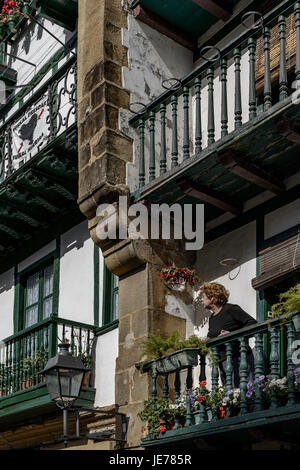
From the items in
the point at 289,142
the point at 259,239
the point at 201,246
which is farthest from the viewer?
the point at 201,246

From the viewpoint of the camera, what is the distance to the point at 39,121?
14.6 metres

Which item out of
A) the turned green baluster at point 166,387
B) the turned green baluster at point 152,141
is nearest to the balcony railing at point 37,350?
the turned green baluster at point 166,387

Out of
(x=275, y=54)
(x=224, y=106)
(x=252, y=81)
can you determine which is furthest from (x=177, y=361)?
(x=275, y=54)

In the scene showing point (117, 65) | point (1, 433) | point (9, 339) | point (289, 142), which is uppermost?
point (117, 65)

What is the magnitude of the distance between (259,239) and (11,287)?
5594 mm

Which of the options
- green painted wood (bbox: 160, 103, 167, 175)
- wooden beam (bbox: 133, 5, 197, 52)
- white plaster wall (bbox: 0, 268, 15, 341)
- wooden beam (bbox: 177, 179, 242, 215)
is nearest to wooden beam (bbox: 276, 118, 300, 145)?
wooden beam (bbox: 177, 179, 242, 215)

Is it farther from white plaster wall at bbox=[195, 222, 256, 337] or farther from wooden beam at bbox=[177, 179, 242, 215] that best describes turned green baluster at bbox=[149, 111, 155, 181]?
white plaster wall at bbox=[195, 222, 256, 337]

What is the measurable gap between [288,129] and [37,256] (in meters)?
6.05

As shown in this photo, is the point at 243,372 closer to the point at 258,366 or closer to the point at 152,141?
the point at 258,366

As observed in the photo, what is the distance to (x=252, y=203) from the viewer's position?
459 inches

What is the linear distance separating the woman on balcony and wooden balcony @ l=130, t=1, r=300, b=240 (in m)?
1.18
